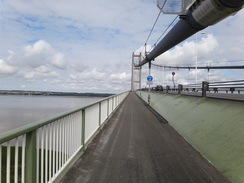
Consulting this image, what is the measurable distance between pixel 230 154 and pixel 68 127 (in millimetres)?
4106

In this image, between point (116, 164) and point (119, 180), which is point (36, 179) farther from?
A: point (116, 164)

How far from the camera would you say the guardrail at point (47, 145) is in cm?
273

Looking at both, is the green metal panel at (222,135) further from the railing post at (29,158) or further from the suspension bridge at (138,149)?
the railing post at (29,158)

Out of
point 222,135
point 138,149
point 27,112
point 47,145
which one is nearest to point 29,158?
point 47,145

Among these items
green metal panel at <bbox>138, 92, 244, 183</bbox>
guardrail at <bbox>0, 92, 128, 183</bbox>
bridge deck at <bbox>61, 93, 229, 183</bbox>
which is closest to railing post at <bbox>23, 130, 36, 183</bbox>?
guardrail at <bbox>0, 92, 128, 183</bbox>

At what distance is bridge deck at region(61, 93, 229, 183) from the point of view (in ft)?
14.6

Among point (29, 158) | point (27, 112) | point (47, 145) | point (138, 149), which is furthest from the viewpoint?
point (27, 112)

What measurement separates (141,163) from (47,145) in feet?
8.28

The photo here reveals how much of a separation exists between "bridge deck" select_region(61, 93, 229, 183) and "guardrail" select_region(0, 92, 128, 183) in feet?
1.25

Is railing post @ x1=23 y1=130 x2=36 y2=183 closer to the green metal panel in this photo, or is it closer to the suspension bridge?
the suspension bridge

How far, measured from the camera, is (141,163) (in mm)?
5344

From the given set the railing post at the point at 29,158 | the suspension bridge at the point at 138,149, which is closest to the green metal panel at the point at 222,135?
the suspension bridge at the point at 138,149

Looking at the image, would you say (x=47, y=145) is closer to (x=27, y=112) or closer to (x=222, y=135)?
(x=222, y=135)

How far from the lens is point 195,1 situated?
8.41 meters
